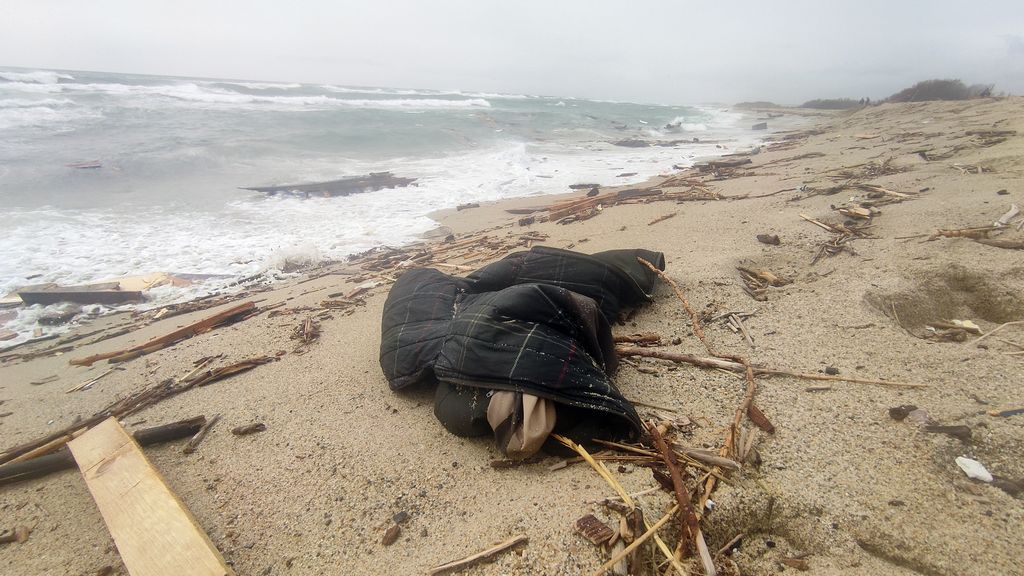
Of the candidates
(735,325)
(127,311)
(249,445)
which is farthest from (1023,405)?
(127,311)

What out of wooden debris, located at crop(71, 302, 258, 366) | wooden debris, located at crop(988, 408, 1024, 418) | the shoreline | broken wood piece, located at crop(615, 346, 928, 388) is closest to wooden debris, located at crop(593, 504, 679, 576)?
broken wood piece, located at crop(615, 346, 928, 388)

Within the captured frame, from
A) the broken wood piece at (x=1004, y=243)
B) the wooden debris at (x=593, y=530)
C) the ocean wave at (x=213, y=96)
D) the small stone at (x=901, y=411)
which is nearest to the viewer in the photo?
the wooden debris at (x=593, y=530)

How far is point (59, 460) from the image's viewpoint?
2.57 meters

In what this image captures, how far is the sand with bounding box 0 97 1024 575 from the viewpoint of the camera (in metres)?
1.77

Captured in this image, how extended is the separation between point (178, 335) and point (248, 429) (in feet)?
8.87

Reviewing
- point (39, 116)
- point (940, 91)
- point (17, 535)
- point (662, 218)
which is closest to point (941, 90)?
point (940, 91)

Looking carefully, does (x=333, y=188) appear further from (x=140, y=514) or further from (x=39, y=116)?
(x=39, y=116)

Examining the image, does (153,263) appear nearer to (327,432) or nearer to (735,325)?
(327,432)

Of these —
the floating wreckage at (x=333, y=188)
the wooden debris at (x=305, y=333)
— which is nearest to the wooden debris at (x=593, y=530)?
the wooden debris at (x=305, y=333)

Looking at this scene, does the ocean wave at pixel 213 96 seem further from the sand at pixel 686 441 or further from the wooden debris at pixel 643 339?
the wooden debris at pixel 643 339

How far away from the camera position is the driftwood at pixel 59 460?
251 cm

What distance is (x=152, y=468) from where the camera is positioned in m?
2.28

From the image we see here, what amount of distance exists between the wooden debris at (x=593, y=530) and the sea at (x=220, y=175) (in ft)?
23.5

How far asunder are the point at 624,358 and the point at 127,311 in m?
7.21
